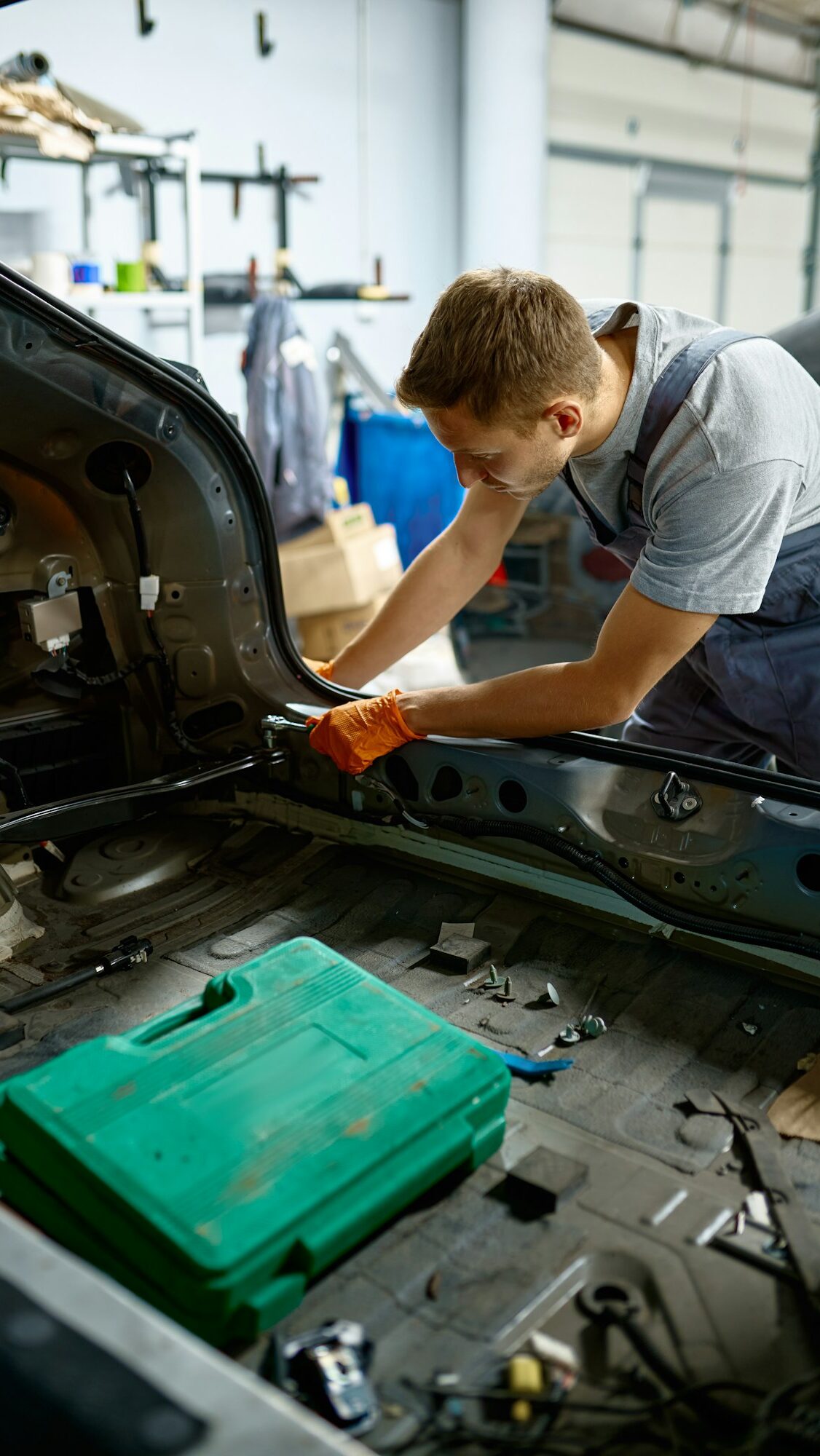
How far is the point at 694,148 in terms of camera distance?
875 centimetres

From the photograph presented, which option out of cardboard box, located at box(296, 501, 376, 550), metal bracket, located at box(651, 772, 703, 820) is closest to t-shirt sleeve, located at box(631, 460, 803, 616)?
metal bracket, located at box(651, 772, 703, 820)

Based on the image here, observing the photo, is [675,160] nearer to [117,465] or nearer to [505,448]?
[117,465]

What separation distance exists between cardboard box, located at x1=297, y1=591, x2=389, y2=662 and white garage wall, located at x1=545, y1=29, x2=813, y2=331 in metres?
3.67

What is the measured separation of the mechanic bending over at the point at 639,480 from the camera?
5.58 feet

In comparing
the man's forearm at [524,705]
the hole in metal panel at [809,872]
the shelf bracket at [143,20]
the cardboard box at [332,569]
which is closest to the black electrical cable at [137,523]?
the man's forearm at [524,705]

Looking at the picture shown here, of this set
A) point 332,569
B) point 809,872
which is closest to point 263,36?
point 332,569

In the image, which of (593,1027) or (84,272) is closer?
(593,1027)

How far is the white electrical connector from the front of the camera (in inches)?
87.7

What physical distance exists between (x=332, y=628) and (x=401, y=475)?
3.69ft

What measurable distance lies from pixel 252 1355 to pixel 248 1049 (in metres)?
0.34

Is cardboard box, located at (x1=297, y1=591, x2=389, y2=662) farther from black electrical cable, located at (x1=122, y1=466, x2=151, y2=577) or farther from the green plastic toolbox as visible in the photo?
the green plastic toolbox

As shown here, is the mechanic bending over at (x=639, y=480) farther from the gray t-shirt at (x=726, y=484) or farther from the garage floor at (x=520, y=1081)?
the garage floor at (x=520, y=1081)

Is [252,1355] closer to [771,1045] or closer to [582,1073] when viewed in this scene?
[582,1073]

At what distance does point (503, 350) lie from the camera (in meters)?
1.65
